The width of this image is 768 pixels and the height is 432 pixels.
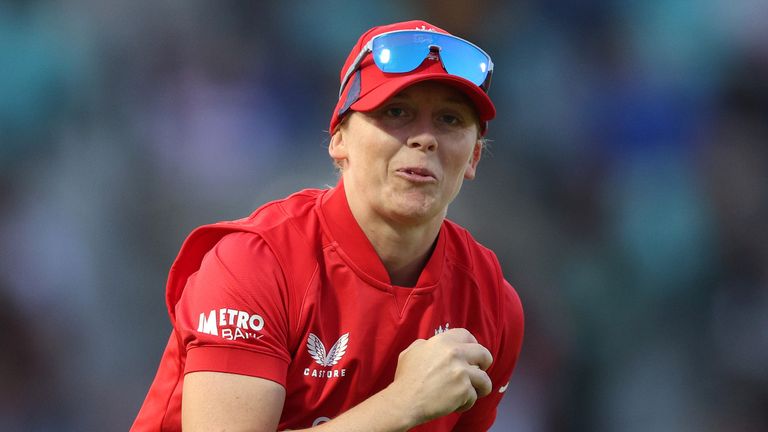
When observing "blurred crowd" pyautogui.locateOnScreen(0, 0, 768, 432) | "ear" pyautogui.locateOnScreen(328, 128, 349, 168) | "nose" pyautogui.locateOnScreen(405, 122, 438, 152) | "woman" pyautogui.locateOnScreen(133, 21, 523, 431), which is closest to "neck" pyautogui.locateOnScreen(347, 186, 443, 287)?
"woman" pyautogui.locateOnScreen(133, 21, 523, 431)

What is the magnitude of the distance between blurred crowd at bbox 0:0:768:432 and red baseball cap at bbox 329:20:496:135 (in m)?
2.17

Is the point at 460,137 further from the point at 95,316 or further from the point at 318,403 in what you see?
the point at 95,316

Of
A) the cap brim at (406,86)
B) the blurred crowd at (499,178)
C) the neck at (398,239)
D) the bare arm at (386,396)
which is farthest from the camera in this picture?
the blurred crowd at (499,178)

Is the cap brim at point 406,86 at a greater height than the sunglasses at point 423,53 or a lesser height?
lesser

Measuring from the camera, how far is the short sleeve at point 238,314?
244 cm

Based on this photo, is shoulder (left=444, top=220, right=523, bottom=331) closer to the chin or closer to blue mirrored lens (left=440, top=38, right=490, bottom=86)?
the chin

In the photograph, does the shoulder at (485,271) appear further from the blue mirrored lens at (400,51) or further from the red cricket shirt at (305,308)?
the blue mirrored lens at (400,51)

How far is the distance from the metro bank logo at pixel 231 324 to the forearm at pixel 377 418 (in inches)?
11.7

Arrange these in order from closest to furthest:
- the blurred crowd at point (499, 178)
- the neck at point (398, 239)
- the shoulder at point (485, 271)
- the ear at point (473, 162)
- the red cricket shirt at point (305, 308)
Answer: the red cricket shirt at point (305, 308) → the neck at point (398, 239) → the ear at point (473, 162) → the shoulder at point (485, 271) → the blurred crowd at point (499, 178)

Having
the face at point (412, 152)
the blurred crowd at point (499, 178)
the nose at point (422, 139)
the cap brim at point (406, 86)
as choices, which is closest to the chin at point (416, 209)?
the face at point (412, 152)

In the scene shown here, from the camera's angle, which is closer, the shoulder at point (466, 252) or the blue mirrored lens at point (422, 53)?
the blue mirrored lens at point (422, 53)

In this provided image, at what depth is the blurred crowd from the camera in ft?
15.5

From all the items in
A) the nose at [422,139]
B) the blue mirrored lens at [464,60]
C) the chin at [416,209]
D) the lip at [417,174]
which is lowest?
the chin at [416,209]

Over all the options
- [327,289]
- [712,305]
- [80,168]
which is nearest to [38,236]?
[80,168]
